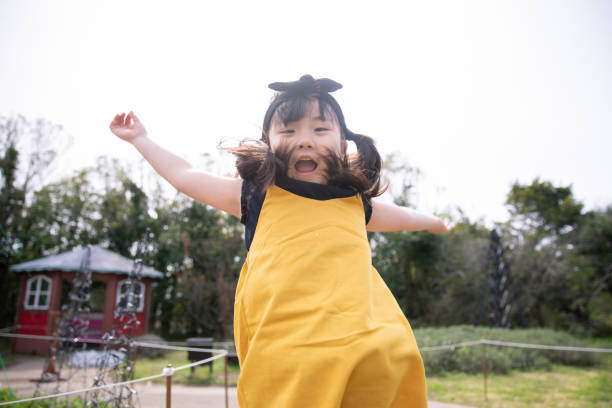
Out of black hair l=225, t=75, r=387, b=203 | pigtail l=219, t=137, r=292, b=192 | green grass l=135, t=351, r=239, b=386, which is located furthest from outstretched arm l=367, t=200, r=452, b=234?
green grass l=135, t=351, r=239, b=386

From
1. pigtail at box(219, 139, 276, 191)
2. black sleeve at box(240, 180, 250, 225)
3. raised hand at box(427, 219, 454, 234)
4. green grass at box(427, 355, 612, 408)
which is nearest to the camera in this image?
pigtail at box(219, 139, 276, 191)

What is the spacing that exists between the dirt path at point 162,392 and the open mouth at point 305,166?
16.3 ft

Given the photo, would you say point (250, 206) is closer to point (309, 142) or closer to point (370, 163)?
point (309, 142)

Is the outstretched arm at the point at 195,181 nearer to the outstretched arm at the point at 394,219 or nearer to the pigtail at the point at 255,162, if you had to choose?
the pigtail at the point at 255,162

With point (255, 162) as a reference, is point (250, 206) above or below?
below

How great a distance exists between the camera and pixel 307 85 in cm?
155

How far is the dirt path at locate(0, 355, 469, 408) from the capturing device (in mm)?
5926

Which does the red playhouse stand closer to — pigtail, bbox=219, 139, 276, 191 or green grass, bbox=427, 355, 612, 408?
green grass, bbox=427, 355, 612, 408

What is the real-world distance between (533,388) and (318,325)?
7.34m

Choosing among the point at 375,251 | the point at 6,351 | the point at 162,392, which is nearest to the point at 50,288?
the point at 6,351

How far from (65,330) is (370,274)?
756 centimetres

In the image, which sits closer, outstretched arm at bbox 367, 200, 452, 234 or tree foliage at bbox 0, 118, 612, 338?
outstretched arm at bbox 367, 200, 452, 234

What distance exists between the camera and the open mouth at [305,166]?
146cm

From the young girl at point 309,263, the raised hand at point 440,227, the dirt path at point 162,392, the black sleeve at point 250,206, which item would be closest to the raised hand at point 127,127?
the young girl at point 309,263
